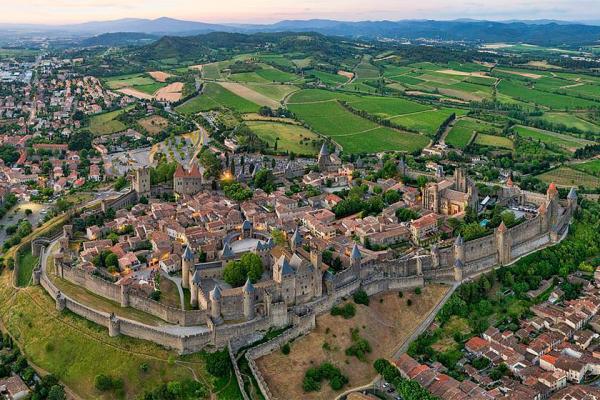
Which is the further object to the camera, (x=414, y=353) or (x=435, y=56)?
(x=435, y=56)

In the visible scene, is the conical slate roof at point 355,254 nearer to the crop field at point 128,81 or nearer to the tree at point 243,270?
the tree at point 243,270

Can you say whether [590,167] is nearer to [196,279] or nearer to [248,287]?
[248,287]

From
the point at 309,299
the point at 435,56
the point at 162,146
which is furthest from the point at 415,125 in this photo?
the point at 435,56

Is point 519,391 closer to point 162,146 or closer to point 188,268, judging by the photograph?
point 188,268

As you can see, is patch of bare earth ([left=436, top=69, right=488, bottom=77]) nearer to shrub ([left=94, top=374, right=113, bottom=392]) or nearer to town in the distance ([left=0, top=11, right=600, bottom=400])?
town in the distance ([left=0, top=11, right=600, bottom=400])

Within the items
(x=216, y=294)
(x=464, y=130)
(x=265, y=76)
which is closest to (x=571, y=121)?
(x=464, y=130)

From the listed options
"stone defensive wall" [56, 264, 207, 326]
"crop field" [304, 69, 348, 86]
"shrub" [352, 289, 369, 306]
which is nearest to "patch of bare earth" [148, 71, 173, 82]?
"crop field" [304, 69, 348, 86]

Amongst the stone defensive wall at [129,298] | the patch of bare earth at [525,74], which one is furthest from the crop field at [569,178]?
the patch of bare earth at [525,74]

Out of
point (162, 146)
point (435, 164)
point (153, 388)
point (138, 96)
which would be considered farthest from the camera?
point (138, 96)

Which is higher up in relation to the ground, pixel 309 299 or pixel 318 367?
pixel 309 299
